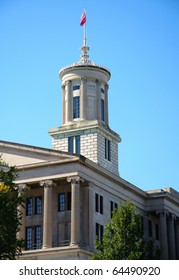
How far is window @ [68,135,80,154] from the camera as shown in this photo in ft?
260

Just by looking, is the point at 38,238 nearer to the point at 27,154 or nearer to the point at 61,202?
the point at 61,202

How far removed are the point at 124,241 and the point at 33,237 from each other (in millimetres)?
19954

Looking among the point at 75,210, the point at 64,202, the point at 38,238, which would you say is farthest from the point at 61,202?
the point at 75,210

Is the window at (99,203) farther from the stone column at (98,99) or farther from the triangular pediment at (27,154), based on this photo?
the stone column at (98,99)

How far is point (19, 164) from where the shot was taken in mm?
69062

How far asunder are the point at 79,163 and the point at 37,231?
9510 mm

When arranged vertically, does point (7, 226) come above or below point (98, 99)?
below

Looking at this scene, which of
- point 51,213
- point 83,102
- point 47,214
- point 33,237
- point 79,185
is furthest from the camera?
point 83,102

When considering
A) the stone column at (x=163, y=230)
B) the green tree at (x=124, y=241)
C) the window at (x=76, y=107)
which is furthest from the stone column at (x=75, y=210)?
the stone column at (x=163, y=230)

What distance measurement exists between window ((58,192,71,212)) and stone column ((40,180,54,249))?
8.75 feet

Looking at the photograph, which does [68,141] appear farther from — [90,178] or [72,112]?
[90,178]

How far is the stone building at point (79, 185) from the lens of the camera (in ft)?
213

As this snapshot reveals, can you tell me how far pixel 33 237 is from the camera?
68562mm
